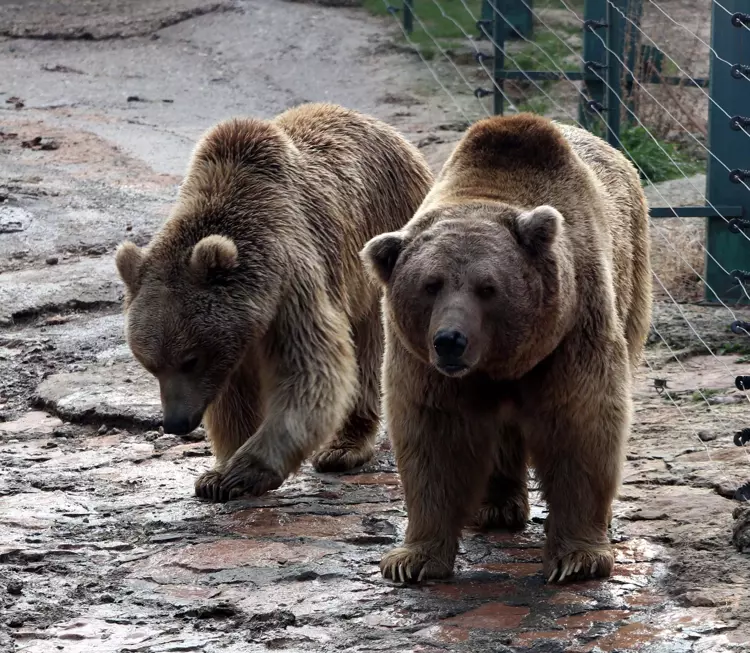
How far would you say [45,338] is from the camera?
7.88m

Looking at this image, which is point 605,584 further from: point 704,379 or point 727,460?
point 704,379

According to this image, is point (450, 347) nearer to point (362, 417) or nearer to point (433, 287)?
point (433, 287)

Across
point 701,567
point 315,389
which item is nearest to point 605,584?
point 701,567

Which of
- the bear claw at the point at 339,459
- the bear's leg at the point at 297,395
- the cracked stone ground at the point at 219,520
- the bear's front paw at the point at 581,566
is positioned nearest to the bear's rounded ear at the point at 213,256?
the bear's leg at the point at 297,395

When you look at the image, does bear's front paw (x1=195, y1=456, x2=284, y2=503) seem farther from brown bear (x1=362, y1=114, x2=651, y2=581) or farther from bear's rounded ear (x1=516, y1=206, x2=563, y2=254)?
bear's rounded ear (x1=516, y1=206, x2=563, y2=254)

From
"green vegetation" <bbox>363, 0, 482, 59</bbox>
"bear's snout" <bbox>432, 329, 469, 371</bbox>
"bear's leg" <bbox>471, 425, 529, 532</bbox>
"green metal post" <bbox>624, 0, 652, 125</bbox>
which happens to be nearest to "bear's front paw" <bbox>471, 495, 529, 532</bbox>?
"bear's leg" <bbox>471, 425, 529, 532</bbox>

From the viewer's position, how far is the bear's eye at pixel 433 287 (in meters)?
4.29

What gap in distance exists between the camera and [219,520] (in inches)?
213

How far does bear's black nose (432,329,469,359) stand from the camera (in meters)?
4.10

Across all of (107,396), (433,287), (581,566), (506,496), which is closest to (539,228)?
(433,287)

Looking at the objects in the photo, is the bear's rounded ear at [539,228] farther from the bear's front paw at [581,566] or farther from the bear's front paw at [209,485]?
the bear's front paw at [209,485]

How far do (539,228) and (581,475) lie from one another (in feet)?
2.79

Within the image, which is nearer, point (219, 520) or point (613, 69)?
point (219, 520)

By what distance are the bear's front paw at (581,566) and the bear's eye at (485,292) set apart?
945 millimetres
